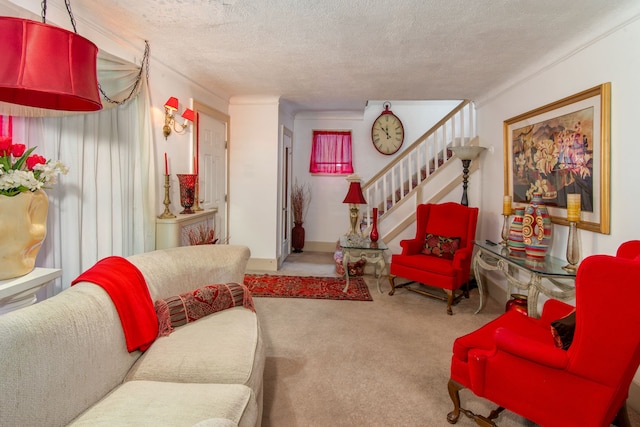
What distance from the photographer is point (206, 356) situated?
155 cm

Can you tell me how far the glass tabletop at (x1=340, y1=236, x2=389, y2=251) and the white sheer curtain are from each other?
6.95 ft

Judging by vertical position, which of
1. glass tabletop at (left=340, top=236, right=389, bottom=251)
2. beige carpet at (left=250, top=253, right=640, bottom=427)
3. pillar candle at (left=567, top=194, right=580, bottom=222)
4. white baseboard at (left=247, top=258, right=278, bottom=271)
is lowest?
beige carpet at (left=250, top=253, right=640, bottom=427)

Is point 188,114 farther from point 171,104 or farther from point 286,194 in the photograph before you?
point 286,194

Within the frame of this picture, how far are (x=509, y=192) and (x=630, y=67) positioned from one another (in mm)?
1579

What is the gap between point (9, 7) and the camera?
5.41 feet

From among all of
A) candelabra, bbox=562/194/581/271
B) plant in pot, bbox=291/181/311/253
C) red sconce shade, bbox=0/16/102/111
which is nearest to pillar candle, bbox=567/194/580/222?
candelabra, bbox=562/194/581/271

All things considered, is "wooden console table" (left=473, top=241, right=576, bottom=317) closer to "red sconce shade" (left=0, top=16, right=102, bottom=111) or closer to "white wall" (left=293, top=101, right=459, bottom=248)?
"red sconce shade" (left=0, top=16, right=102, bottom=111)

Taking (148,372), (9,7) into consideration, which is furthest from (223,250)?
(9,7)

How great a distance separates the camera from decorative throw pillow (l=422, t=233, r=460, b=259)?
3.78m

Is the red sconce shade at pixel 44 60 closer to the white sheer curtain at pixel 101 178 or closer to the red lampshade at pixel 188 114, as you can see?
the white sheer curtain at pixel 101 178

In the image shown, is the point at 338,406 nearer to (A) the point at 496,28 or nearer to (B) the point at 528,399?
(B) the point at 528,399

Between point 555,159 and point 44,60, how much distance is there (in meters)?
3.32

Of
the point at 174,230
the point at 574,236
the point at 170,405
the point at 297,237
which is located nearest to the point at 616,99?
the point at 574,236

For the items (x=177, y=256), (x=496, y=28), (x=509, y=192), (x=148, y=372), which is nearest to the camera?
(x=148, y=372)
